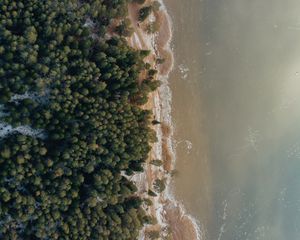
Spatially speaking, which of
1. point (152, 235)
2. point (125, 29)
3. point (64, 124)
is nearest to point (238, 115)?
point (125, 29)

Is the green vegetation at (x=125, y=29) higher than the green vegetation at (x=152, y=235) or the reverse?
higher

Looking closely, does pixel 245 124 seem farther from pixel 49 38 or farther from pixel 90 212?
pixel 49 38

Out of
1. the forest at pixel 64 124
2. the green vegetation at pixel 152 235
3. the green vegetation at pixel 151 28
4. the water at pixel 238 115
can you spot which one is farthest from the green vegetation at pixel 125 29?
the green vegetation at pixel 152 235

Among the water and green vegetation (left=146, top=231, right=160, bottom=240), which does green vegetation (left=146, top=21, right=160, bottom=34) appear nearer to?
the water

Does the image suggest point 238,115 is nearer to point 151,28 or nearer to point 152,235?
point 151,28

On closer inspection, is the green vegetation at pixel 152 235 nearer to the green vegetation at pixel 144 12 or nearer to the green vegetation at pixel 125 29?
the green vegetation at pixel 125 29

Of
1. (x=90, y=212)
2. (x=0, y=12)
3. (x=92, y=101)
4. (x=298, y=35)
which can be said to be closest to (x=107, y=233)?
(x=90, y=212)
